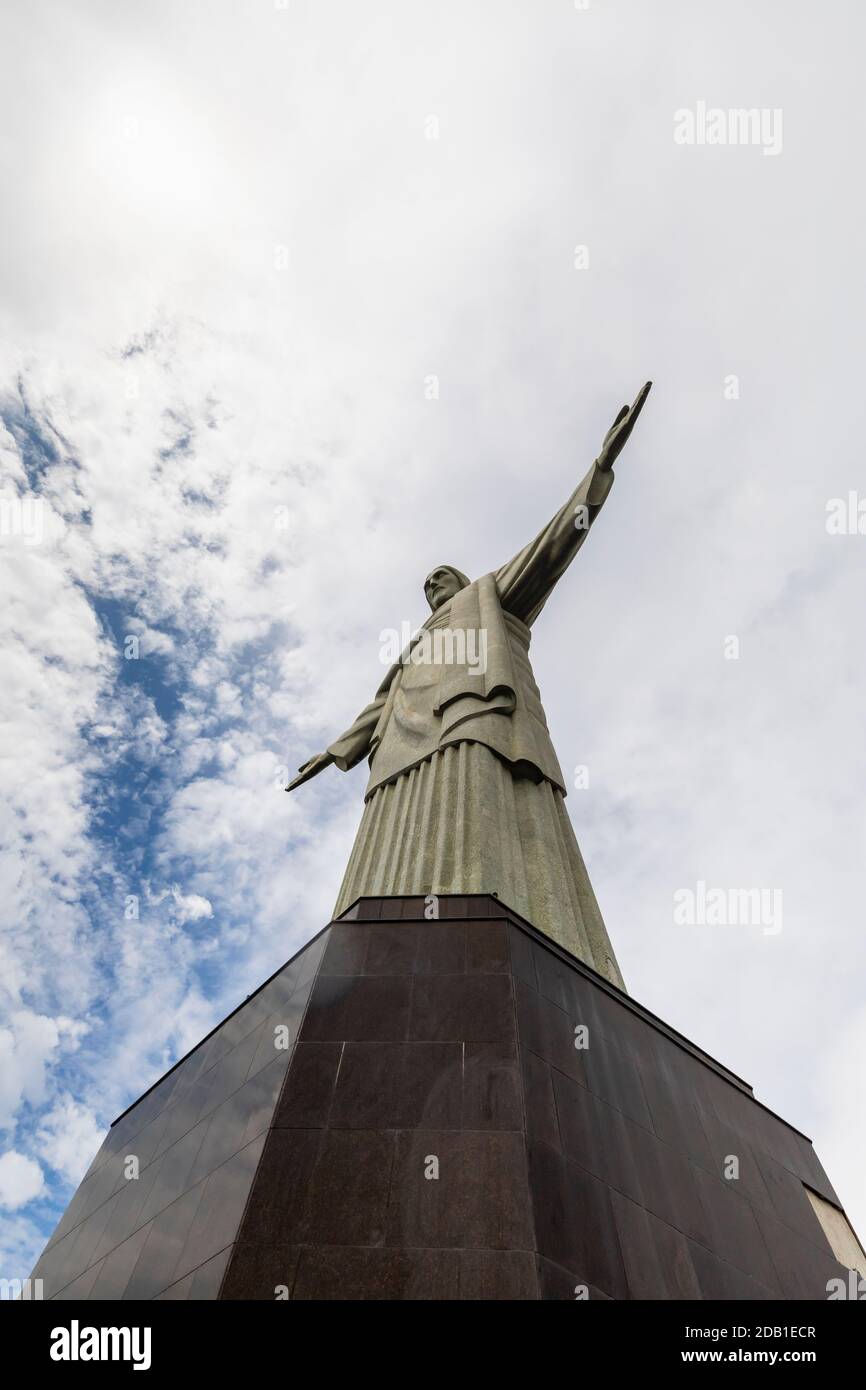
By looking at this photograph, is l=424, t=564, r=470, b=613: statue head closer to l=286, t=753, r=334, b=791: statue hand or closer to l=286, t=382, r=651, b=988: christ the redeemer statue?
l=286, t=382, r=651, b=988: christ the redeemer statue

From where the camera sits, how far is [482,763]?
8250 millimetres

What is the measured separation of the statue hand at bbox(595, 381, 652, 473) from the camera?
10008 millimetres

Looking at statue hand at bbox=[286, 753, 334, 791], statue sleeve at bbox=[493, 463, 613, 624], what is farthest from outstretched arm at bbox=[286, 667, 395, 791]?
statue sleeve at bbox=[493, 463, 613, 624]

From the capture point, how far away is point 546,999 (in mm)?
5168

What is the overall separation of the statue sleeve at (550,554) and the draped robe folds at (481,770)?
17 millimetres

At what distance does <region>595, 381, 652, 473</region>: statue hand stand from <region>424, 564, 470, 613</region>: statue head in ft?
12.6

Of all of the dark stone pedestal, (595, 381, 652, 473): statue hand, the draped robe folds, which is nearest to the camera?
the dark stone pedestal

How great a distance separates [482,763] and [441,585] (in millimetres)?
6061

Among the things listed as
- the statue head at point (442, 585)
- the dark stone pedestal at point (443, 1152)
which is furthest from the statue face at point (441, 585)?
the dark stone pedestal at point (443, 1152)

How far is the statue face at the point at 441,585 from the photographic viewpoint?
13.6 meters

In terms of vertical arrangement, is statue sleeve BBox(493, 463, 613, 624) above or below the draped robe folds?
above
